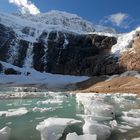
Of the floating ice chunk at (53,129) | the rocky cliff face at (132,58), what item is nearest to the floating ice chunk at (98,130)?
the floating ice chunk at (53,129)

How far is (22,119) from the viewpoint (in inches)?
987

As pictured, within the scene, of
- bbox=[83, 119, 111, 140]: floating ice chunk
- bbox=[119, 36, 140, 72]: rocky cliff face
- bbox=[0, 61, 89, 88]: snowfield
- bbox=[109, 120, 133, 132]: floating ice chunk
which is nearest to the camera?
bbox=[83, 119, 111, 140]: floating ice chunk

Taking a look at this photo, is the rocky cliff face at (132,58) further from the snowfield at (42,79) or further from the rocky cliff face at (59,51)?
the snowfield at (42,79)

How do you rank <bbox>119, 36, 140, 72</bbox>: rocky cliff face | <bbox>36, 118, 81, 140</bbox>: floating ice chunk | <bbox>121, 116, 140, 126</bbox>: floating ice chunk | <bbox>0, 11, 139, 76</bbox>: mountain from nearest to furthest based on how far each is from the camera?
<bbox>36, 118, 81, 140</bbox>: floating ice chunk
<bbox>121, 116, 140, 126</bbox>: floating ice chunk
<bbox>119, 36, 140, 72</bbox>: rocky cliff face
<bbox>0, 11, 139, 76</bbox>: mountain

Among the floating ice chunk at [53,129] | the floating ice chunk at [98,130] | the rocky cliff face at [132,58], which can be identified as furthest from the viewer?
the rocky cliff face at [132,58]

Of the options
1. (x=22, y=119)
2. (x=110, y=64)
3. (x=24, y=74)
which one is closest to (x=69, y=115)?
(x=22, y=119)

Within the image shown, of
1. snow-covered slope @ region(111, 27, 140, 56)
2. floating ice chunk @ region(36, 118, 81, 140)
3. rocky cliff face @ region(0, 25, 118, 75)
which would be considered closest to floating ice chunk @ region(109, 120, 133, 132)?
floating ice chunk @ region(36, 118, 81, 140)

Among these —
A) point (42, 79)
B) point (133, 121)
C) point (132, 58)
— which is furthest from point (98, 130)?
point (42, 79)

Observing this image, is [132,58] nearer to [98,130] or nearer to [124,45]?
[124,45]

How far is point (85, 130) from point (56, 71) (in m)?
94.8

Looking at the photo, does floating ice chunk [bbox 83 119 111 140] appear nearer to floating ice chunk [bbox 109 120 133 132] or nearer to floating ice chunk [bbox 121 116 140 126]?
floating ice chunk [bbox 109 120 133 132]

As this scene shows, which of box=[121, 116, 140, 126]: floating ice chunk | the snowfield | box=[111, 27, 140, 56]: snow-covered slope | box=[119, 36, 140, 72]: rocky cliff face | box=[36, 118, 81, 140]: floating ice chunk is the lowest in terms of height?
box=[36, 118, 81, 140]: floating ice chunk

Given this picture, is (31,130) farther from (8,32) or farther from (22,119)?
(8,32)

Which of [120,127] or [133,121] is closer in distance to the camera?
[120,127]
